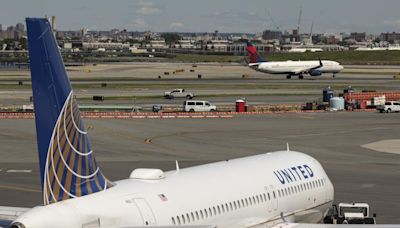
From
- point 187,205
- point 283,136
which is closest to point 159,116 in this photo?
point 283,136

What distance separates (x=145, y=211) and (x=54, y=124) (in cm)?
425

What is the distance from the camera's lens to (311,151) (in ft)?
232

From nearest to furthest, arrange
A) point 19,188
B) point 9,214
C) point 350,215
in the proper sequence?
1. point 9,214
2. point 350,215
3. point 19,188

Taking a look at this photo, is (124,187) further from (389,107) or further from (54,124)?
(389,107)

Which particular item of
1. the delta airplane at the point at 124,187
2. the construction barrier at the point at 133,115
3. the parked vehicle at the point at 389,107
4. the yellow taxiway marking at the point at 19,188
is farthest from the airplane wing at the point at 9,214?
the parked vehicle at the point at 389,107

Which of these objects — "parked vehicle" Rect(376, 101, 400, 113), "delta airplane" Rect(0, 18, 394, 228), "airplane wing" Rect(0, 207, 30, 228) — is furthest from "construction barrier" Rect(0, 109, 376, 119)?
"airplane wing" Rect(0, 207, 30, 228)

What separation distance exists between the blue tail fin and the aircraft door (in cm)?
214

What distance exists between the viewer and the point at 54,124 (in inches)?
827

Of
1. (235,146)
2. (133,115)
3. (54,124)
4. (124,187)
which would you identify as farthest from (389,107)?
(54,124)

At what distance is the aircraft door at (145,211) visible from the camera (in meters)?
23.6

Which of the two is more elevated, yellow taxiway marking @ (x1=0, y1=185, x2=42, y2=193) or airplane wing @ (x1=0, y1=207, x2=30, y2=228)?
airplane wing @ (x1=0, y1=207, x2=30, y2=228)

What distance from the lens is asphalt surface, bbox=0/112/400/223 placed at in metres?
51.4

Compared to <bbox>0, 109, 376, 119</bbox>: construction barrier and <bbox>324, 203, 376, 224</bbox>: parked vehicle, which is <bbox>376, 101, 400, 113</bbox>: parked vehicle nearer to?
<bbox>0, 109, 376, 119</bbox>: construction barrier

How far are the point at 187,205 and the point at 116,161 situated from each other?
1500 inches
